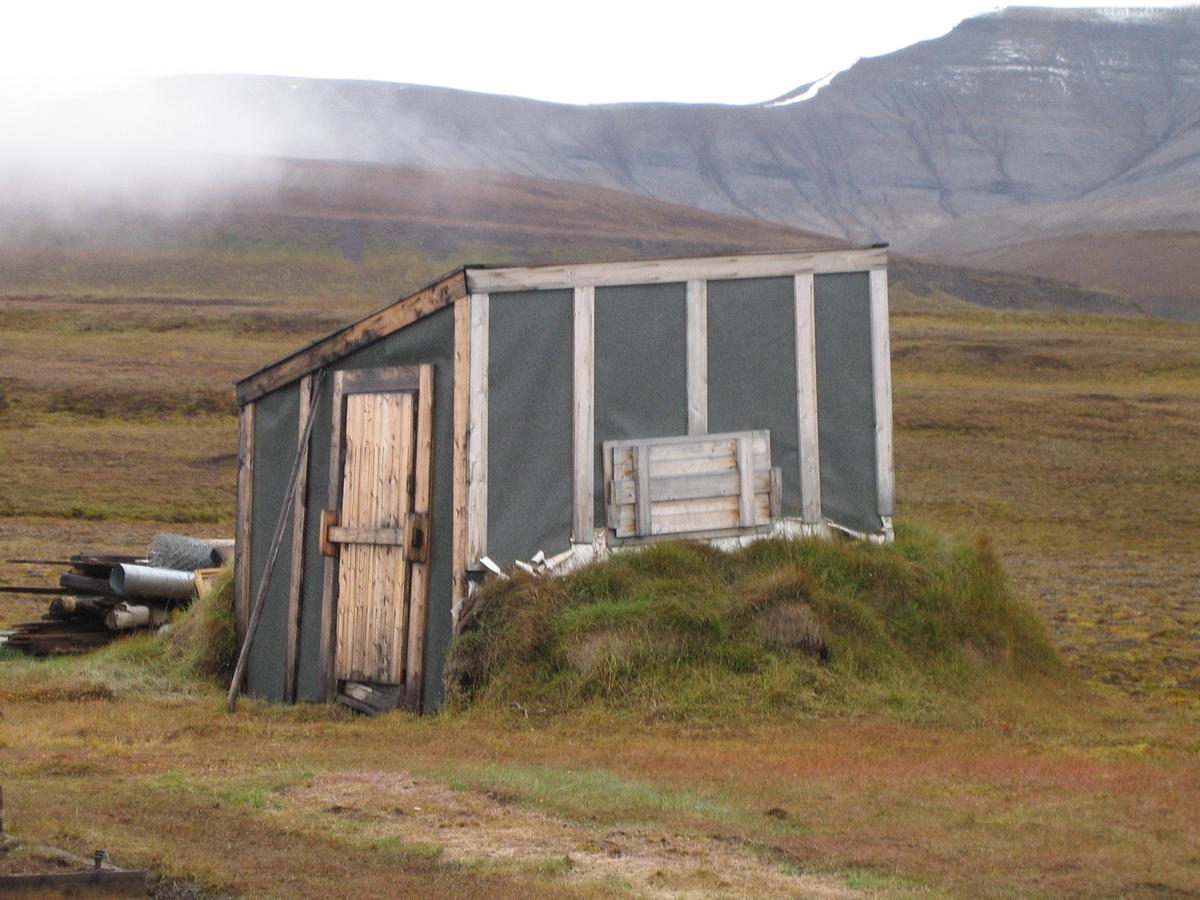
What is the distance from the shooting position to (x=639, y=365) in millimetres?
11961

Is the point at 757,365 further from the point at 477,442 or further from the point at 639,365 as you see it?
the point at 477,442

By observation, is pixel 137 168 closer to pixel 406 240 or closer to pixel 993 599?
pixel 406 240

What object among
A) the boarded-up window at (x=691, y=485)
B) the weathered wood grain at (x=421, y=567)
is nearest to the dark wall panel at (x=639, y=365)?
the boarded-up window at (x=691, y=485)

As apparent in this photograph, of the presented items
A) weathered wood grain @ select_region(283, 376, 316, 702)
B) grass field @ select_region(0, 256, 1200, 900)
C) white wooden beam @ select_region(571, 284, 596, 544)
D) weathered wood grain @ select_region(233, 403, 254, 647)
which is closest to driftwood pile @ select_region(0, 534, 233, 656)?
grass field @ select_region(0, 256, 1200, 900)

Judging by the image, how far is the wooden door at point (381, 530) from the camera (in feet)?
38.3

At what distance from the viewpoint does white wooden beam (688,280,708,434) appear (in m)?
12.0

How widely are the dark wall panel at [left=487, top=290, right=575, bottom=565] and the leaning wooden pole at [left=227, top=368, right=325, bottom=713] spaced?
6.63 ft

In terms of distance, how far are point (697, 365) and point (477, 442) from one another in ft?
6.57

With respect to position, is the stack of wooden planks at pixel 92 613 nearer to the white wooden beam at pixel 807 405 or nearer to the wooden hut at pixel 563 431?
the wooden hut at pixel 563 431

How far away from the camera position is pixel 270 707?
11867mm

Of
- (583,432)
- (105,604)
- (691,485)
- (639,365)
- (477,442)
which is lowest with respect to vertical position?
(105,604)

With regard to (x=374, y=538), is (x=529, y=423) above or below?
above

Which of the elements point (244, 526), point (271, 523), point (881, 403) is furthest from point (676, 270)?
point (244, 526)

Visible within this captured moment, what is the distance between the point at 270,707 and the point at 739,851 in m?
6.23
